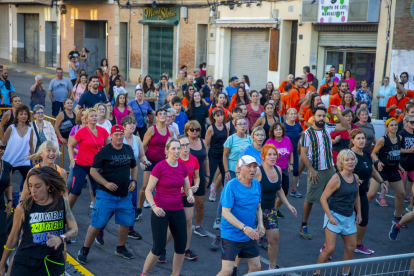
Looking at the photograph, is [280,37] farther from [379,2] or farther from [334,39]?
[379,2]

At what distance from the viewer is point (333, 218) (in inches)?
234

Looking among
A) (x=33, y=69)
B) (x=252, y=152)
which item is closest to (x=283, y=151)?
(x=252, y=152)

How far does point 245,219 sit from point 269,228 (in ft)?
2.96

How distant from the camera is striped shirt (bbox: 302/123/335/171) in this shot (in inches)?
303

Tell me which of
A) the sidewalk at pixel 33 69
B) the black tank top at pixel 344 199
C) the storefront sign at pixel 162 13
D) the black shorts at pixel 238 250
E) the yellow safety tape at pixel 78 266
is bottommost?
the yellow safety tape at pixel 78 266

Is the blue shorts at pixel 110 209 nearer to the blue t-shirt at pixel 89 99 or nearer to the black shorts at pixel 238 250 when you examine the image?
the black shorts at pixel 238 250

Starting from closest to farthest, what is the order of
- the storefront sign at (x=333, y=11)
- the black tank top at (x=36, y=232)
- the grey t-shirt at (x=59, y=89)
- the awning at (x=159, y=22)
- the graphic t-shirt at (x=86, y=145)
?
the black tank top at (x=36, y=232) → the graphic t-shirt at (x=86, y=145) → the grey t-shirt at (x=59, y=89) → the storefront sign at (x=333, y=11) → the awning at (x=159, y=22)

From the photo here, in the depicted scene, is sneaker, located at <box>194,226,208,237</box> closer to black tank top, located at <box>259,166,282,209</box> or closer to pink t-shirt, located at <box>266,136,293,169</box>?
pink t-shirt, located at <box>266,136,293,169</box>

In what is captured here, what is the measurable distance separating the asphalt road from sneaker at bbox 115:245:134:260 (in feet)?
0.19

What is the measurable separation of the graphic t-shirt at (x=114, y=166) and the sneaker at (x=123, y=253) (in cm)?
78

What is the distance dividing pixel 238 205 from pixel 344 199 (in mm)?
1493

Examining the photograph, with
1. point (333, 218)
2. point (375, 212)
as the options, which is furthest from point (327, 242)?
point (375, 212)

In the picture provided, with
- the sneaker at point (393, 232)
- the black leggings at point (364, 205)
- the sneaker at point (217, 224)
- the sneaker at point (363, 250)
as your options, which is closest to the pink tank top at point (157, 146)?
the sneaker at point (217, 224)

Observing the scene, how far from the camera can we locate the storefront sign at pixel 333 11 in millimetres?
18047
